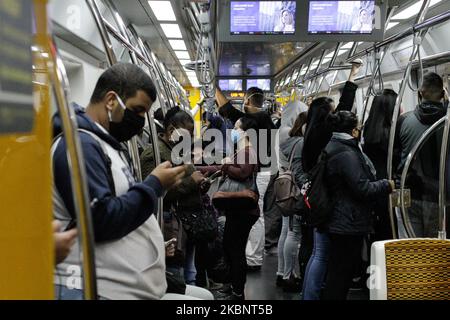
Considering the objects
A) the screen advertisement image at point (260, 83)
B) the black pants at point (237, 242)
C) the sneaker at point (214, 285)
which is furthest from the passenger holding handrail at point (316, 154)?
the screen advertisement image at point (260, 83)

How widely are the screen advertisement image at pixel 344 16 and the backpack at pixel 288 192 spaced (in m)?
1.18

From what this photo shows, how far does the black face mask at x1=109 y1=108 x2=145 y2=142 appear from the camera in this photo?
1.64m

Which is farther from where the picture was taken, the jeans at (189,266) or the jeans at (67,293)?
the jeans at (189,266)

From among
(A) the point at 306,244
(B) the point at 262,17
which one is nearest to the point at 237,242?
(A) the point at 306,244

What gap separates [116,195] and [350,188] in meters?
1.92

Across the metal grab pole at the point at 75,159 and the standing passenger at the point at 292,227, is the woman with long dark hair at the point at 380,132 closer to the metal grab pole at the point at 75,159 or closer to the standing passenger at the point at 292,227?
the standing passenger at the point at 292,227

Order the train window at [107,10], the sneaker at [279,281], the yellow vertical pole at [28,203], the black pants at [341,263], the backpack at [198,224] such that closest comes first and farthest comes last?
the yellow vertical pole at [28,203] < the train window at [107,10] < the black pants at [341,263] < the backpack at [198,224] < the sneaker at [279,281]

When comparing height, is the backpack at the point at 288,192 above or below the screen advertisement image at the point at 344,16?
below

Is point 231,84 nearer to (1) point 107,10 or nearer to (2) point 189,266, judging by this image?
(1) point 107,10

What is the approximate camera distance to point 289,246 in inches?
174

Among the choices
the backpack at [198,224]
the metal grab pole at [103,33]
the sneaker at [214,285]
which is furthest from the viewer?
the sneaker at [214,285]

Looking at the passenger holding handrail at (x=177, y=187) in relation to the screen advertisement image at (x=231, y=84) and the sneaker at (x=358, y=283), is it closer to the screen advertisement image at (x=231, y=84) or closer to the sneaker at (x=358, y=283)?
the sneaker at (x=358, y=283)

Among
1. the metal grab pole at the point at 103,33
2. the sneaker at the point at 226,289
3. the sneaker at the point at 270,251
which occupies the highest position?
the metal grab pole at the point at 103,33

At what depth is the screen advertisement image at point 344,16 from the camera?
4.34 m
